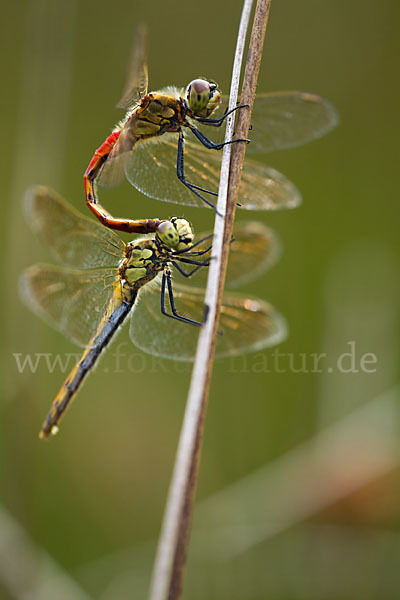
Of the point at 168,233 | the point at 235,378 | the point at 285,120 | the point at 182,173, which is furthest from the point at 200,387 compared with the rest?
the point at 235,378

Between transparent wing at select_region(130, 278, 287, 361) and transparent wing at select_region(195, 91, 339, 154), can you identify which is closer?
transparent wing at select_region(195, 91, 339, 154)

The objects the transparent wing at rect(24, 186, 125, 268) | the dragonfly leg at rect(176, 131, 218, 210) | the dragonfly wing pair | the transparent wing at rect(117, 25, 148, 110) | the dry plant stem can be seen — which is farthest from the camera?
the dragonfly wing pair

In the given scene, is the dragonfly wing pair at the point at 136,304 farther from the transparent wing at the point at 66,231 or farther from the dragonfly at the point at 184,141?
the dragonfly at the point at 184,141

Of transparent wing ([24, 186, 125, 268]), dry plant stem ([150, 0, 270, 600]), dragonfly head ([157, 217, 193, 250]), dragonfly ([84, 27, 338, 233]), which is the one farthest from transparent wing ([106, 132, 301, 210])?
dry plant stem ([150, 0, 270, 600])

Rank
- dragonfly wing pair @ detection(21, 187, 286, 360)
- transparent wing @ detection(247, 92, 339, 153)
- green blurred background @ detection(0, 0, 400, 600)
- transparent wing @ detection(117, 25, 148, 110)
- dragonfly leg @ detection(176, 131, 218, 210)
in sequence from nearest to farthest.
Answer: transparent wing @ detection(117, 25, 148, 110)
dragonfly leg @ detection(176, 131, 218, 210)
transparent wing @ detection(247, 92, 339, 153)
dragonfly wing pair @ detection(21, 187, 286, 360)
green blurred background @ detection(0, 0, 400, 600)

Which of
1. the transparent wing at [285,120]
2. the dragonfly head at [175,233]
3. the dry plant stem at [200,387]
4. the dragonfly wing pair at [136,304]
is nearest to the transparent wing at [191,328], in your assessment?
the dragonfly wing pair at [136,304]

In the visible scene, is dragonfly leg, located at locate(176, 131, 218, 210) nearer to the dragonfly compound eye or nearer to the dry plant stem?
the dragonfly compound eye

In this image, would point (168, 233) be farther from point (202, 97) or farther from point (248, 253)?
point (248, 253)

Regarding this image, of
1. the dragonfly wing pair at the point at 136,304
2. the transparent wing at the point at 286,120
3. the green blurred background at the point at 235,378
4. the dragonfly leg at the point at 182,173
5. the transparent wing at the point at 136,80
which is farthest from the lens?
the green blurred background at the point at 235,378

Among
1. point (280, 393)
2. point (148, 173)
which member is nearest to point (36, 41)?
point (148, 173)
